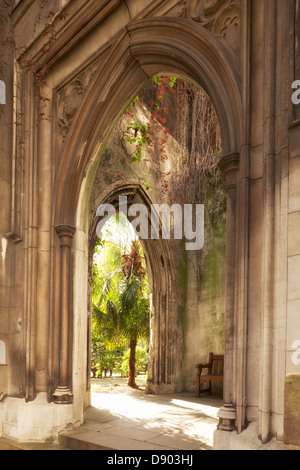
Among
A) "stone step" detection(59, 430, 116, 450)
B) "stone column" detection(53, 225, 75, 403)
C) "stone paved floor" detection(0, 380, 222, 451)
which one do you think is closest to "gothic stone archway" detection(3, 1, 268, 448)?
"stone column" detection(53, 225, 75, 403)

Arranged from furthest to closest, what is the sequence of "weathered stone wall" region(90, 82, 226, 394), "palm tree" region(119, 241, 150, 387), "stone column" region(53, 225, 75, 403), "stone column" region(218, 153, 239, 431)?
1. "palm tree" region(119, 241, 150, 387)
2. "weathered stone wall" region(90, 82, 226, 394)
3. "stone column" region(53, 225, 75, 403)
4. "stone column" region(218, 153, 239, 431)

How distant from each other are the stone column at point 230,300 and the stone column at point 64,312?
2.14 m

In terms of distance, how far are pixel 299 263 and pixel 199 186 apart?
5563 mm

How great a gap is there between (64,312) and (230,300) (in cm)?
226

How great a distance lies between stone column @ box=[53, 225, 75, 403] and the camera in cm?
445

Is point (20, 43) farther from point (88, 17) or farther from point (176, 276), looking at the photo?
point (176, 276)

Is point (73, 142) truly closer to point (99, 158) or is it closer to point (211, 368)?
point (99, 158)

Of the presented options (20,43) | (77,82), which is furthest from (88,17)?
(20,43)

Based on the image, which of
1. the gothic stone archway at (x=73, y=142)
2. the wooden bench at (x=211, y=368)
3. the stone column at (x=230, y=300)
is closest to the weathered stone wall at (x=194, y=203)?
the wooden bench at (x=211, y=368)

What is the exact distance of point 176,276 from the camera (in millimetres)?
7789

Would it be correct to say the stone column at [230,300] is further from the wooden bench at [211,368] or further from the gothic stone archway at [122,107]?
the wooden bench at [211,368]

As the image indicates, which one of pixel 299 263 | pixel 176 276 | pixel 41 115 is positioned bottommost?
pixel 176 276

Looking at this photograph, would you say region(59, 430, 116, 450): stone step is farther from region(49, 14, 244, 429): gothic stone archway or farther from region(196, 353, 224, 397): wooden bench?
region(196, 353, 224, 397): wooden bench

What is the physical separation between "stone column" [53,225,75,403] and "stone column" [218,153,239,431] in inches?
84.3
